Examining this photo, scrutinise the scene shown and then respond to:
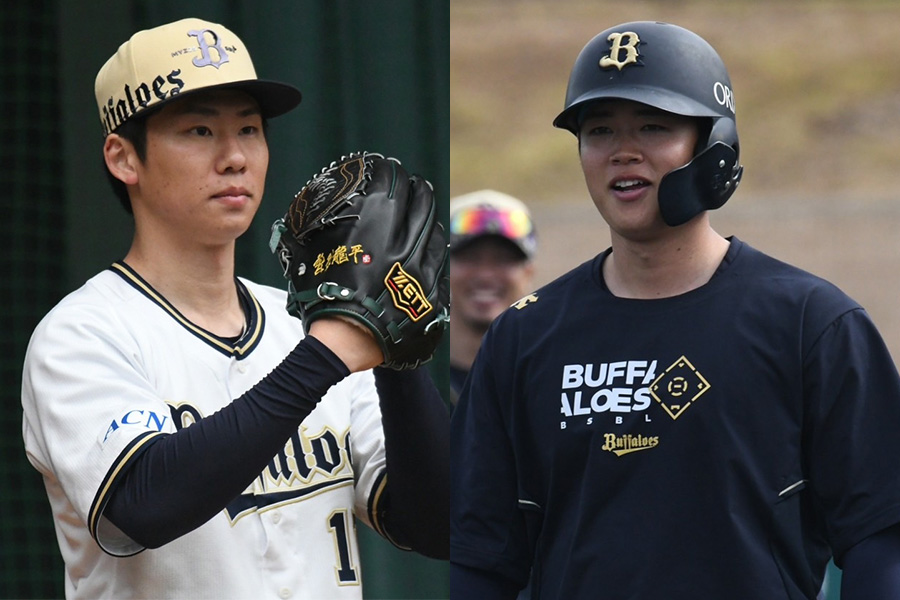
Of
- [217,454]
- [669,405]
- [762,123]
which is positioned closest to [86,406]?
[217,454]

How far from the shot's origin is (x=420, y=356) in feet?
6.63

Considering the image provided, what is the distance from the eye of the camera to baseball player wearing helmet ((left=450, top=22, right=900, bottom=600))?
2137mm

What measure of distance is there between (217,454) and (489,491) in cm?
68

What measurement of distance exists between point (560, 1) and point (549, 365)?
14.6m

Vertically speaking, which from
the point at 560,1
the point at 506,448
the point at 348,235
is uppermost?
the point at 560,1

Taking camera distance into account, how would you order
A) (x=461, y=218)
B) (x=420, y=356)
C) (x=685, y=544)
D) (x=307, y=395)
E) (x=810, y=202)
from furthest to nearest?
(x=810, y=202), (x=461, y=218), (x=685, y=544), (x=420, y=356), (x=307, y=395)

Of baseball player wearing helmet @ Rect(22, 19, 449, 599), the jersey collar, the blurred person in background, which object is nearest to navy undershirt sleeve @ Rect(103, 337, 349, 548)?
baseball player wearing helmet @ Rect(22, 19, 449, 599)

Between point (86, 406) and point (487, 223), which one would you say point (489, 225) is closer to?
point (487, 223)

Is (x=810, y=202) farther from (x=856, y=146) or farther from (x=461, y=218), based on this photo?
(x=461, y=218)

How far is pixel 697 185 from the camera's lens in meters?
2.29

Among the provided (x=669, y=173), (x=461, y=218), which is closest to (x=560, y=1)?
(x=461, y=218)

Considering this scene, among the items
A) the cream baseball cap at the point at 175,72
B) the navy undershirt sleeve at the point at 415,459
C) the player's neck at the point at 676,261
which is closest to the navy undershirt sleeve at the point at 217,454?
the navy undershirt sleeve at the point at 415,459

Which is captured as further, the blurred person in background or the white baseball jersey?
the blurred person in background

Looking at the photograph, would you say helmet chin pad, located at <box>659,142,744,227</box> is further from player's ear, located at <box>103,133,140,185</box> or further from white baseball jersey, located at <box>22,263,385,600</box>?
player's ear, located at <box>103,133,140,185</box>
